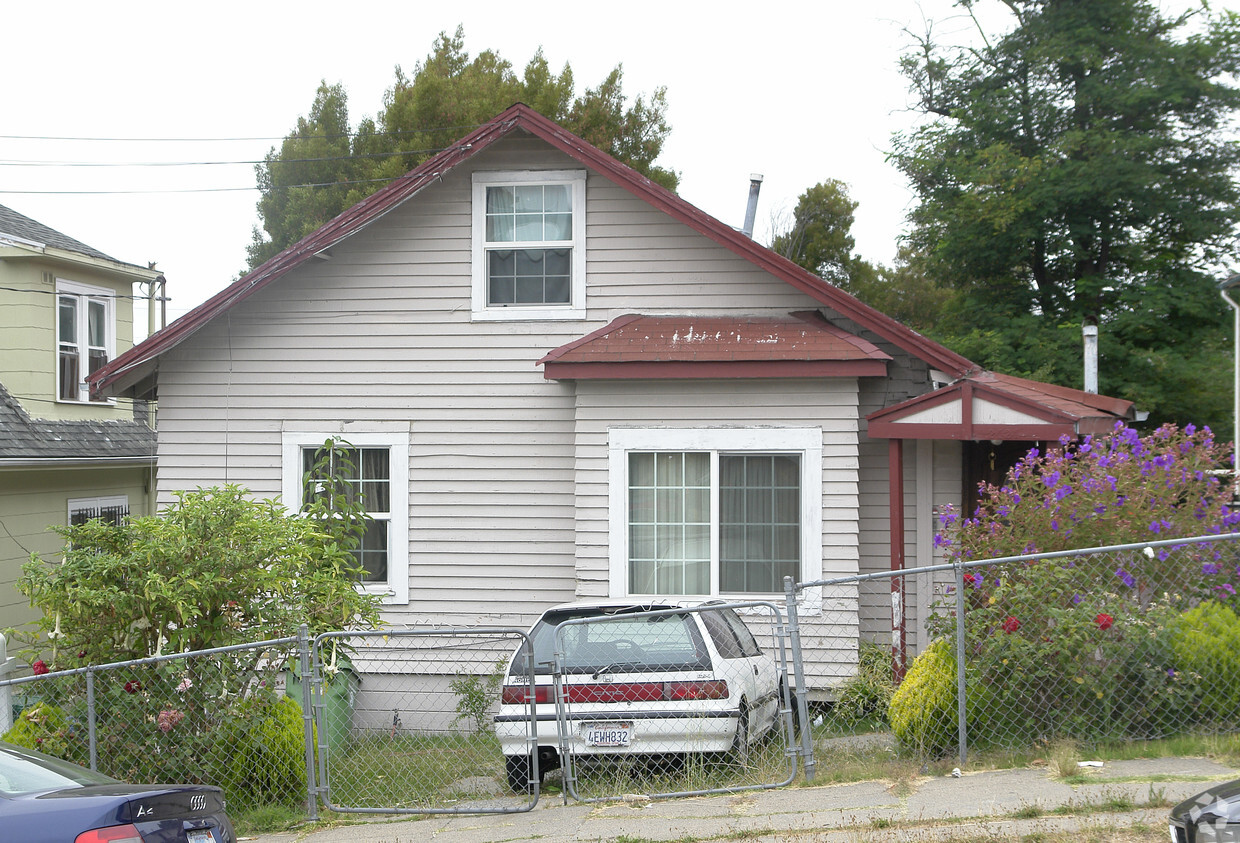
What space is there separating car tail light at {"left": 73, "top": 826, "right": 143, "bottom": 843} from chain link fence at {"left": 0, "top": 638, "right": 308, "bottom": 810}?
105 inches

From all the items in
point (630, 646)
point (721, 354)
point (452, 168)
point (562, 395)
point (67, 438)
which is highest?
point (452, 168)

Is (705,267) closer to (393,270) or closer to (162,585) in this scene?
(393,270)

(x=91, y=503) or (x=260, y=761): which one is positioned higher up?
(x=91, y=503)

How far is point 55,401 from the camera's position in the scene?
16.2m

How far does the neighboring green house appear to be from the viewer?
1485cm

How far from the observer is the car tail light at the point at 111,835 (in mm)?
4652

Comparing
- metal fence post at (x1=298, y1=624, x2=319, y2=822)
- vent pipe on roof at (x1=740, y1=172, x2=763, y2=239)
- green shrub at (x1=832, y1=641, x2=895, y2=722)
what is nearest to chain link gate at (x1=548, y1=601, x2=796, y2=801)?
metal fence post at (x1=298, y1=624, x2=319, y2=822)

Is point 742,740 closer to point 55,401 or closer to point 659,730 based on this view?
point 659,730

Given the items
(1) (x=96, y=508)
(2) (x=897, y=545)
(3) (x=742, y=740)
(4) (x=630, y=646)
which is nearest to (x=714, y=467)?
(2) (x=897, y=545)

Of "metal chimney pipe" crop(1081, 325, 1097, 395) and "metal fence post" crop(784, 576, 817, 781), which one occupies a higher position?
"metal chimney pipe" crop(1081, 325, 1097, 395)

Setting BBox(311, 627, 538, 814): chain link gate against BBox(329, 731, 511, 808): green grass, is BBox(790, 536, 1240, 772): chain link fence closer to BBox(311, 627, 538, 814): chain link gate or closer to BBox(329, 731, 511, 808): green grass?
BBox(311, 627, 538, 814): chain link gate

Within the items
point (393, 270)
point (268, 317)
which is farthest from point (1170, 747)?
point (268, 317)

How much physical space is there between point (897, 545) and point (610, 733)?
4.31 m

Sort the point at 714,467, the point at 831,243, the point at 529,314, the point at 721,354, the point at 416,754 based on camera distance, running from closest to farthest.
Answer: the point at 416,754, the point at 721,354, the point at 714,467, the point at 529,314, the point at 831,243
